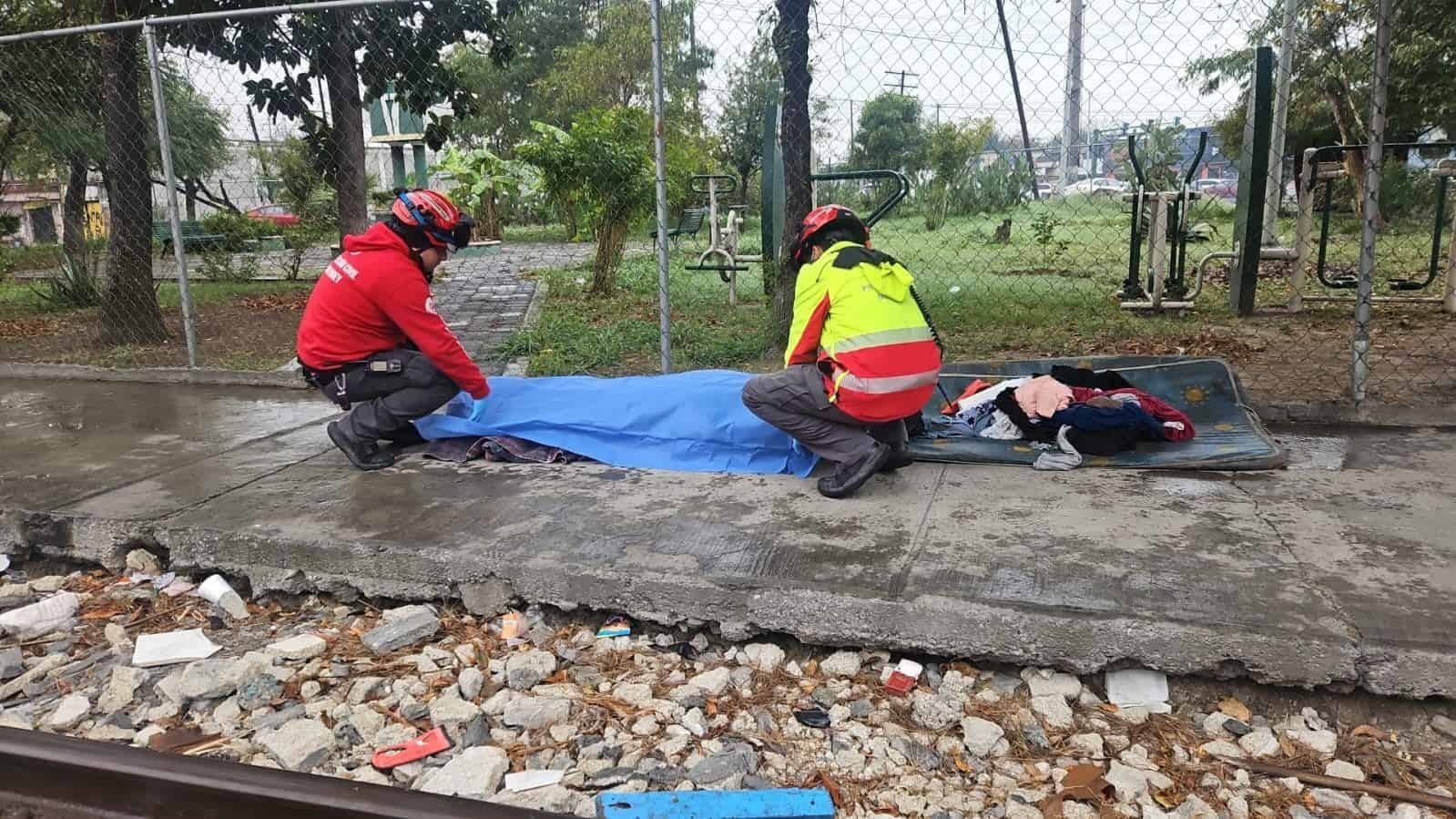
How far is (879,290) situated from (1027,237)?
305 inches

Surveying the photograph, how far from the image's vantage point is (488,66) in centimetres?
3172

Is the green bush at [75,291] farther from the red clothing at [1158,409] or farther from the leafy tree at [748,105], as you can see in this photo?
the red clothing at [1158,409]

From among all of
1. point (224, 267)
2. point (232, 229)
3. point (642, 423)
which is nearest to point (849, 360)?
point (642, 423)

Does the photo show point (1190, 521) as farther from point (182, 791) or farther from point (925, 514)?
point (182, 791)

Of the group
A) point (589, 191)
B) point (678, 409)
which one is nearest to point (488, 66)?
point (589, 191)

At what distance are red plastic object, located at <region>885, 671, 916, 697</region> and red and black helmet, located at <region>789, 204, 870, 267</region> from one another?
1941 mm

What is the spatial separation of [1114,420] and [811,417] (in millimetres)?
1357

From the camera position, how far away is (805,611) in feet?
9.55

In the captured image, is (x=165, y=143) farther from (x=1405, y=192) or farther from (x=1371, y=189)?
(x=1405, y=192)

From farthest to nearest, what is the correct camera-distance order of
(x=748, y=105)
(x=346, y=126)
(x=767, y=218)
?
(x=748, y=105) → (x=767, y=218) → (x=346, y=126)

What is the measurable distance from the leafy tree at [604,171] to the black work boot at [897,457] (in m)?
7.06

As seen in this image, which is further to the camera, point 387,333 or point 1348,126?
point 1348,126

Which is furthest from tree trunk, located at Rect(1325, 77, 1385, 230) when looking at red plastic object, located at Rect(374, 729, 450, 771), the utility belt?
red plastic object, located at Rect(374, 729, 450, 771)

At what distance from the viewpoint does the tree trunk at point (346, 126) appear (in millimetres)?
7738
